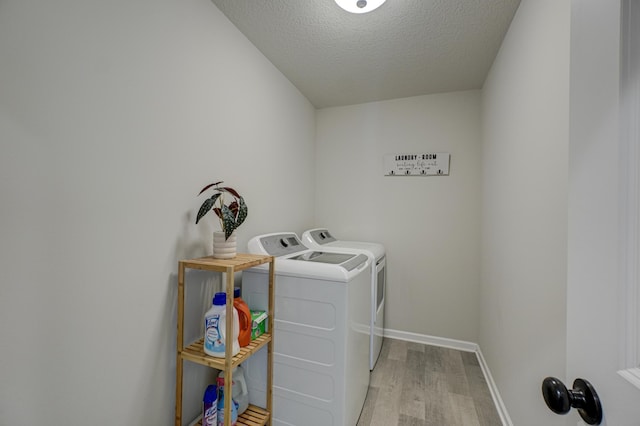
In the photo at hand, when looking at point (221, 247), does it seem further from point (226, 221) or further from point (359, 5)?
point (359, 5)

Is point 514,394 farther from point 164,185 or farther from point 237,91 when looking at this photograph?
point 237,91

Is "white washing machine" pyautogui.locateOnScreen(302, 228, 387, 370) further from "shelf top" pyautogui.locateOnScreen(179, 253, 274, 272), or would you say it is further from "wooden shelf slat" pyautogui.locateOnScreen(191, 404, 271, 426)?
"shelf top" pyautogui.locateOnScreen(179, 253, 274, 272)

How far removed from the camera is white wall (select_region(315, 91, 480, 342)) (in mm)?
2408

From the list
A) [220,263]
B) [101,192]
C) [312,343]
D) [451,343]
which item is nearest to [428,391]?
[451,343]

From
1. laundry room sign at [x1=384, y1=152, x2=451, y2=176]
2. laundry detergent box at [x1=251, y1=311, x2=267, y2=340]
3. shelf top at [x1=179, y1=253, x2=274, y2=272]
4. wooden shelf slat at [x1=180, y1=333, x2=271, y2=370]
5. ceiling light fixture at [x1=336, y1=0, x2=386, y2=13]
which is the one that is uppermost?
ceiling light fixture at [x1=336, y1=0, x2=386, y2=13]

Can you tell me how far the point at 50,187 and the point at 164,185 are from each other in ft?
1.29

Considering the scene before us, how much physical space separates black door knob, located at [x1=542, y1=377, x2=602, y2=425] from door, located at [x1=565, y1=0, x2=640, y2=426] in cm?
1

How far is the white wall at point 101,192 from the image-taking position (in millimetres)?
768

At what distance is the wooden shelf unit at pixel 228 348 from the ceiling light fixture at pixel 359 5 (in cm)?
142

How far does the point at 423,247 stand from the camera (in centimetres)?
254

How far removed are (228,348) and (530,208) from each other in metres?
1.50

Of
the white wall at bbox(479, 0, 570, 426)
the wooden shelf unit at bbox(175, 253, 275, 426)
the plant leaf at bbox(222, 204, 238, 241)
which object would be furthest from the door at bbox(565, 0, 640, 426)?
the plant leaf at bbox(222, 204, 238, 241)

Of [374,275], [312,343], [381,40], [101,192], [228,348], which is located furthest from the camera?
→ [374,275]

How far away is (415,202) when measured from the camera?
257 cm
